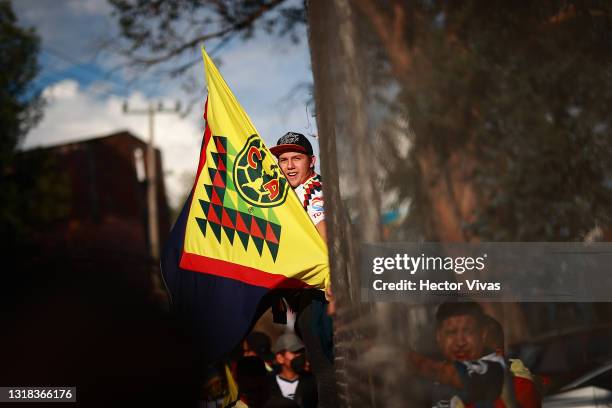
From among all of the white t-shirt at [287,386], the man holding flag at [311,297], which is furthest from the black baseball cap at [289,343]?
the man holding flag at [311,297]

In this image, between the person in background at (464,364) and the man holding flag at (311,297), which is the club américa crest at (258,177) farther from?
the person in background at (464,364)

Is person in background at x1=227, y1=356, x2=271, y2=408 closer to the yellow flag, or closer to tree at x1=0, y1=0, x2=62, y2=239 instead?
the yellow flag

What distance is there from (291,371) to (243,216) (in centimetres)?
109

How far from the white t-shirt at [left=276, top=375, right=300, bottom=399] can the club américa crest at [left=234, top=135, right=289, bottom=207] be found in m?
1.14

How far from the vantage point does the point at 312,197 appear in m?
3.65

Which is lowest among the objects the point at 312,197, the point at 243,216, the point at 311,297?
the point at 311,297

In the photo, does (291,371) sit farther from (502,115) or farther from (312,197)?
(502,115)

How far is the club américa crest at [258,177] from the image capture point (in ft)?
11.3

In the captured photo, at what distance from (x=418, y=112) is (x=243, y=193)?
116 cm

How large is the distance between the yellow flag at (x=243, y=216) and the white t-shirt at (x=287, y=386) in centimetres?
83

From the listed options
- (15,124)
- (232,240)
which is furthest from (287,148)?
(15,124)

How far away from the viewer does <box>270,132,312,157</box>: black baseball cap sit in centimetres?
366

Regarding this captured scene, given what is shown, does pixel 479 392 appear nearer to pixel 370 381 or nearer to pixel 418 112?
pixel 370 381

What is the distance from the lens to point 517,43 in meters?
2.84
